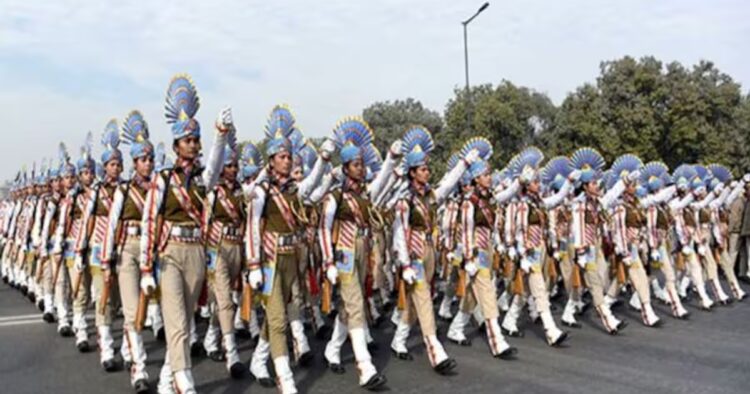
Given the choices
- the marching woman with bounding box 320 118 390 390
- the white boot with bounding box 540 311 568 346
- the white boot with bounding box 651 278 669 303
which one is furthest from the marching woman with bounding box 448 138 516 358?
the white boot with bounding box 651 278 669 303

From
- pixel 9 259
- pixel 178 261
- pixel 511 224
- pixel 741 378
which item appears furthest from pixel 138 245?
pixel 9 259

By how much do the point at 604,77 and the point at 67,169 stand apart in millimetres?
31126

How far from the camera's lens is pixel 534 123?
43594 mm

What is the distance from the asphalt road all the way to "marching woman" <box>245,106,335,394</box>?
0.49 m

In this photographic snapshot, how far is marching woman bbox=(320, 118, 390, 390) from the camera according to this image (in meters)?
7.13

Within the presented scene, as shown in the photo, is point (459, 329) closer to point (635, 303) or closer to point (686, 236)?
point (635, 303)

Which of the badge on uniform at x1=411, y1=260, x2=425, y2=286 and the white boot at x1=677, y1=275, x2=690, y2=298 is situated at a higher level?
the badge on uniform at x1=411, y1=260, x2=425, y2=286

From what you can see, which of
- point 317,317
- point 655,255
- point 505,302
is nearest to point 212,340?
point 317,317

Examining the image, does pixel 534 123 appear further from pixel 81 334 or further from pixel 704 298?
pixel 81 334

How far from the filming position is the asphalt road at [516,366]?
22.8 ft

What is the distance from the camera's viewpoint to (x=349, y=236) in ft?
24.4

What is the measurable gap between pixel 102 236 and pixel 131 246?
4.49 ft

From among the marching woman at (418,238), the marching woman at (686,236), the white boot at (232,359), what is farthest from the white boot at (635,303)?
the white boot at (232,359)

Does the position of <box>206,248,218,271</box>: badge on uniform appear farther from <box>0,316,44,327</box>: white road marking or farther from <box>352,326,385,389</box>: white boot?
<box>0,316,44,327</box>: white road marking
